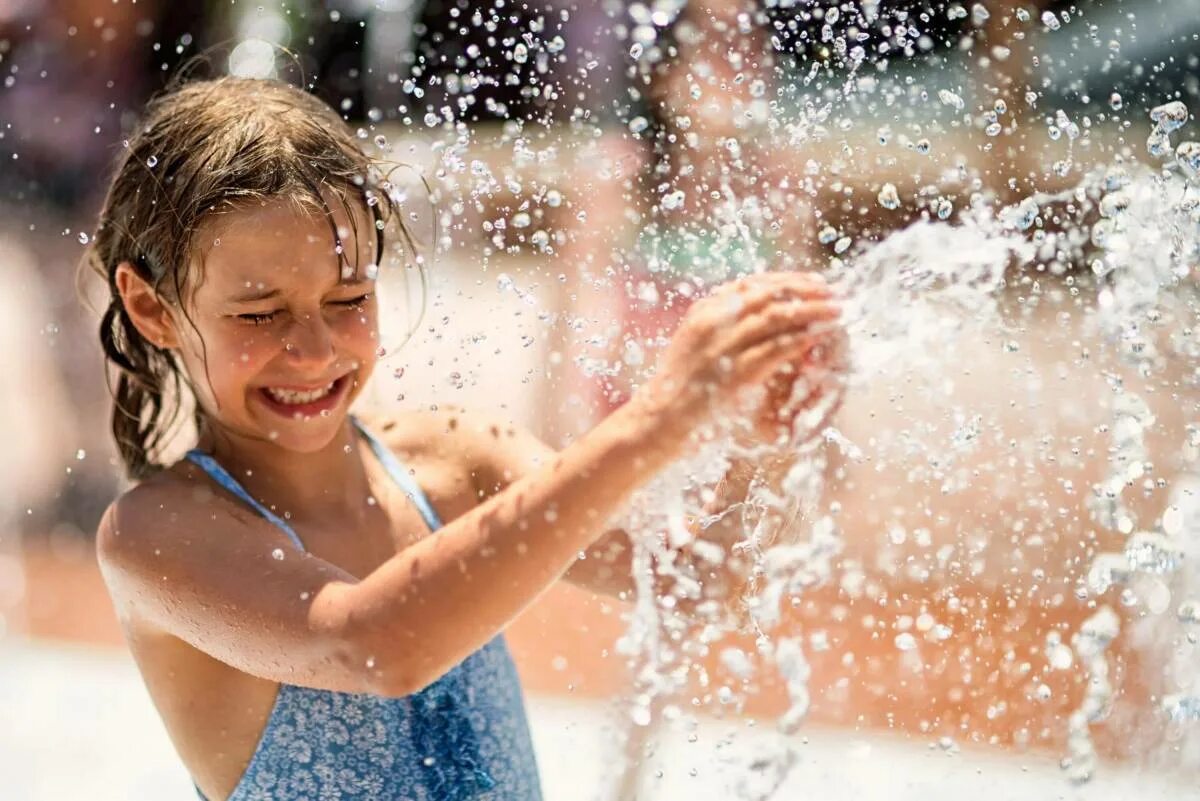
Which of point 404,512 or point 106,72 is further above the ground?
point 106,72

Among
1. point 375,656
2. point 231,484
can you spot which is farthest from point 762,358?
point 231,484

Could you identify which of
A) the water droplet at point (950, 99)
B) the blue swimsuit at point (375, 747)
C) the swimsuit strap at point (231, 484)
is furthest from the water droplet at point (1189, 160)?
the water droplet at point (950, 99)

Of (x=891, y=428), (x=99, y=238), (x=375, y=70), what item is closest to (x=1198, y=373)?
(x=891, y=428)

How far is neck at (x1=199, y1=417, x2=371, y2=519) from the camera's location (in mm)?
1519

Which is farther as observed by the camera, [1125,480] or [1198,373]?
[1198,373]

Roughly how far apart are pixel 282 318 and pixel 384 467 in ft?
1.12

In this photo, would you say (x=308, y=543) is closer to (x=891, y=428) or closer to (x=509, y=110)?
(x=891, y=428)

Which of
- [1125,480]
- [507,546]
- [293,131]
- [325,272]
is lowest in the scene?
[507,546]

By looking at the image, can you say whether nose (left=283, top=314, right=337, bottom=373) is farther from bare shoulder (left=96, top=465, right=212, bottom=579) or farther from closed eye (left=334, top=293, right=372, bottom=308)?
bare shoulder (left=96, top=465, right=212, bottom=579)

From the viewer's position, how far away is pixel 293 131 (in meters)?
1.50

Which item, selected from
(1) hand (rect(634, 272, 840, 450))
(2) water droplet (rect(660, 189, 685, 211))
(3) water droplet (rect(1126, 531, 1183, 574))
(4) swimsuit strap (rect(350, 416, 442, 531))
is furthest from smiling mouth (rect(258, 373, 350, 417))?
(2) water droplet (rect(660, 189, 685, 211))

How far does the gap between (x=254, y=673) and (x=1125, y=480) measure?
4.09 feet

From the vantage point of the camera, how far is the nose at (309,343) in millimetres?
1390

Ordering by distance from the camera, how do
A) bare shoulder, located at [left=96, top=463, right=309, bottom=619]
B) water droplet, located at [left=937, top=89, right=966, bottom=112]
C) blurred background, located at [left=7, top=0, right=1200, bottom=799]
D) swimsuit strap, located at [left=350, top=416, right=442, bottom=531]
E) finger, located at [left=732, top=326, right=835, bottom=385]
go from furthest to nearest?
water droplet, located at [left=937, top=89, right=966, bottom=112] < blurred background, located at [left=7, top=0, right=1200, bottom=799] < swimsuit strap, located at [left=350, top=416, right=442, bottom=531] < bare shoulder, located at [left=96, top=463, right=309, bottom=619] < finger, located at [left=732, top=326, right=835, bottom=385]
